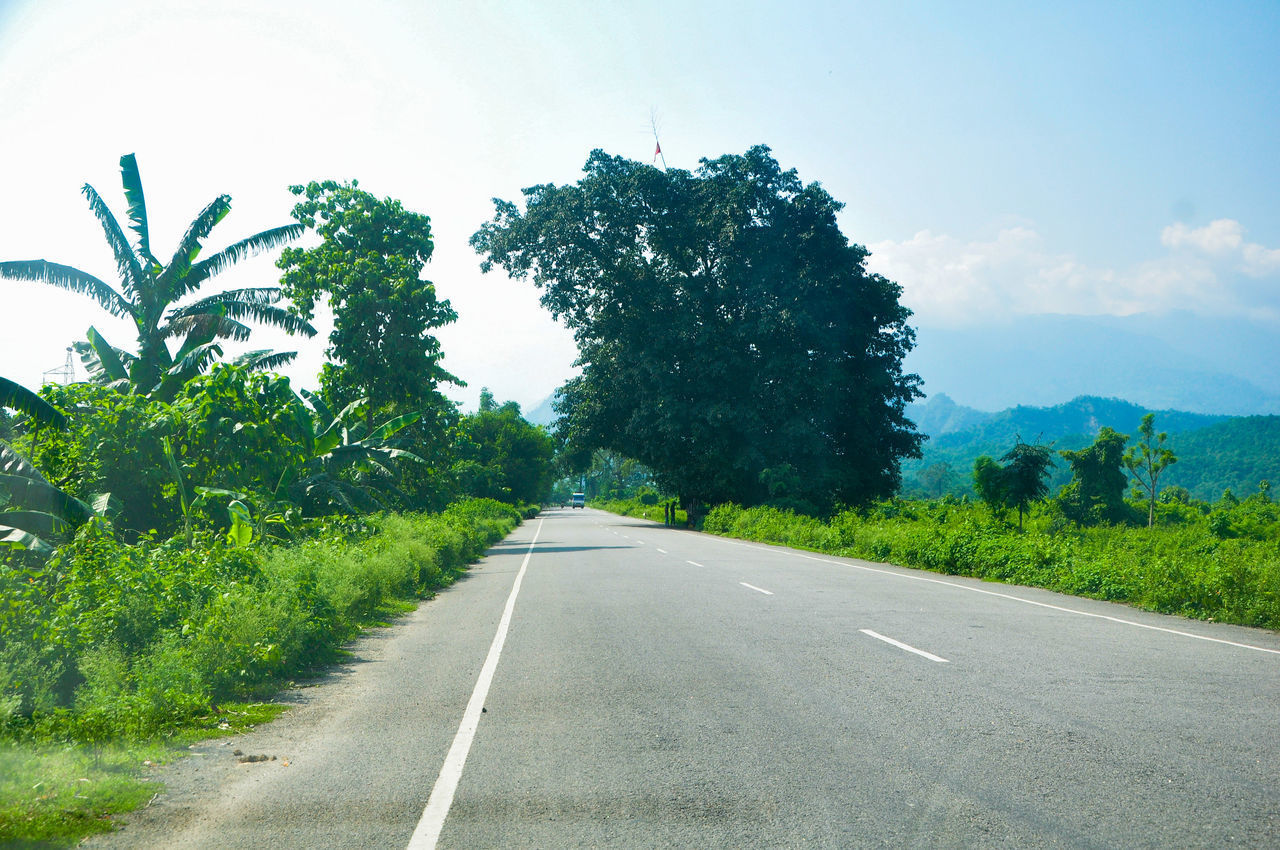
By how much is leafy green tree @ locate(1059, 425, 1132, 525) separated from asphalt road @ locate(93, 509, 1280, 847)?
41.0m

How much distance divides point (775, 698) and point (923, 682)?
4.83 ft

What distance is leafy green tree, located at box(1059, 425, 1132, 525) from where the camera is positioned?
4772cm

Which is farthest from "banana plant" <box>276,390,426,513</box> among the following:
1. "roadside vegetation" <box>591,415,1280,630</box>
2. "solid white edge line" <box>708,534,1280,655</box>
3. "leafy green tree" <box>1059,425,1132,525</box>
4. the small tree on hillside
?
"leafy green tree" <box>1059,425,1132,525</box>

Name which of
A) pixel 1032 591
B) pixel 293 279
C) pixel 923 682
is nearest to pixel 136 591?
pixel 923 682

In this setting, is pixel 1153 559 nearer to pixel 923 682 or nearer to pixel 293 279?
pixel 923 682

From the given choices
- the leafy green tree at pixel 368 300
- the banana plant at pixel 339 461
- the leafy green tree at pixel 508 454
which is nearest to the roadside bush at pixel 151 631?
the banana plant at pixel 339 461

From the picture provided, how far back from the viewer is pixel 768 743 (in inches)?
223

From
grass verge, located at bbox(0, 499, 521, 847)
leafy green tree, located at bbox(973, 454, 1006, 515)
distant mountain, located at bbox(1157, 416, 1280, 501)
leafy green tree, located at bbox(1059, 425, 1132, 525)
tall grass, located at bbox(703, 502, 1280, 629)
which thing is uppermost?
distant mountain, located at bbox(1157, 416, 1280, 501)

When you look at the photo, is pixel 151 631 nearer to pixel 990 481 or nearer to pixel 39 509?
pixel 39 509

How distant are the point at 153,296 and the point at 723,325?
91.8ft

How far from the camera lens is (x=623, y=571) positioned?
19391mm

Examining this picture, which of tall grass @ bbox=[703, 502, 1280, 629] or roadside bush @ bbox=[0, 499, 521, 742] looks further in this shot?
tall grass @ bbox=[703, 502, 1280, 629]

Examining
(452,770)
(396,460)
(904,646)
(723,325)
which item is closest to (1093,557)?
(904,646)

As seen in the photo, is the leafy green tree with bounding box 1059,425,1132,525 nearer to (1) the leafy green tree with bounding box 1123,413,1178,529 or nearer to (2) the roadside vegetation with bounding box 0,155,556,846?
(1) the leafy green tree with bounding box 1123,413,1178,529
